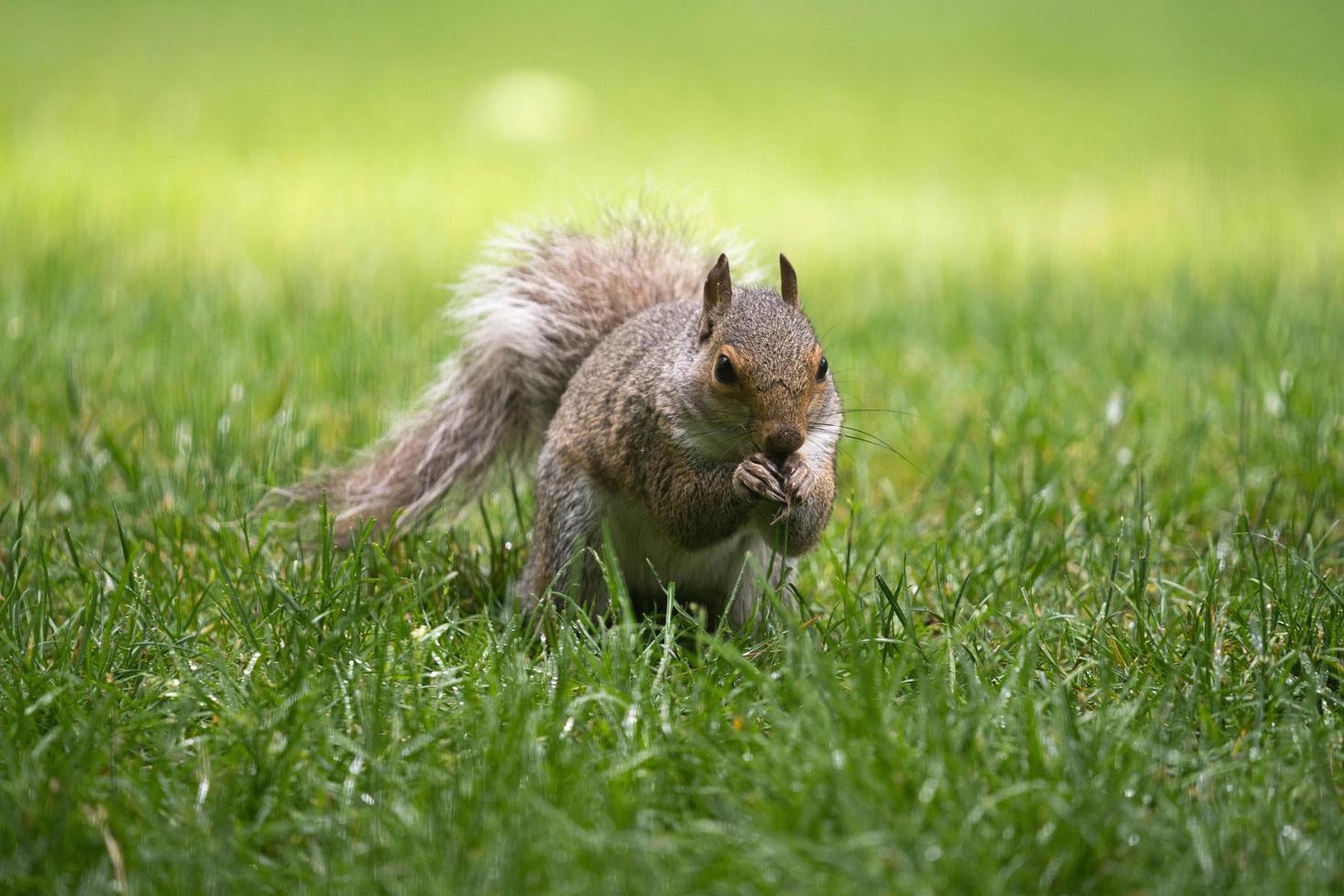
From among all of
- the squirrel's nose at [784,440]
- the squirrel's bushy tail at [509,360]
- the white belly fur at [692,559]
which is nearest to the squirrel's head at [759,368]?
the squirrel's nose at [784,440]

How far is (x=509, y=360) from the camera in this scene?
8.48ft

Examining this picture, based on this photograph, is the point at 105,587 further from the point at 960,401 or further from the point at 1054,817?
the point at 960,401

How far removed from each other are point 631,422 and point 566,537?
8.9 inches

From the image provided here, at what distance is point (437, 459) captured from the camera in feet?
8.73

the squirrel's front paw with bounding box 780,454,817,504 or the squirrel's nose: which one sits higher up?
the squirrel's nose

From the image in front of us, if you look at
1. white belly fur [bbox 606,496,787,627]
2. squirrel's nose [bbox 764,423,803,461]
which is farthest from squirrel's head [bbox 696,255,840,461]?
white belly fur [bbox 606,496,787,627]

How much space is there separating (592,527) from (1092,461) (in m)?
1.33

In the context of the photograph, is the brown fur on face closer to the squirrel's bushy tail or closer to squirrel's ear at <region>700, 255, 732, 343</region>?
squirrel's ear at <region>700, 255, 732, 343</region>

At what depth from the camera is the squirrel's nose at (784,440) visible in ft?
6.26

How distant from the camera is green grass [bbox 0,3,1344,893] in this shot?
141cm

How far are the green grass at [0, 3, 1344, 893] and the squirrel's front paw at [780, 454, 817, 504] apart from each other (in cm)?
19

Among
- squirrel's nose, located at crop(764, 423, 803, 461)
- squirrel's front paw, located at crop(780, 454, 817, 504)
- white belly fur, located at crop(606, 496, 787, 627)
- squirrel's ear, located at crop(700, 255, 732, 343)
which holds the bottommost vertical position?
white belly fur, located at crop(606, 496, 787, 627)

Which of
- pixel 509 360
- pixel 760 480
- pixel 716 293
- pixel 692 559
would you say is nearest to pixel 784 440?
pixel 760 480

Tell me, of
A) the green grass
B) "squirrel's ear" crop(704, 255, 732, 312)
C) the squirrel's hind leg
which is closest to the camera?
the green grass
